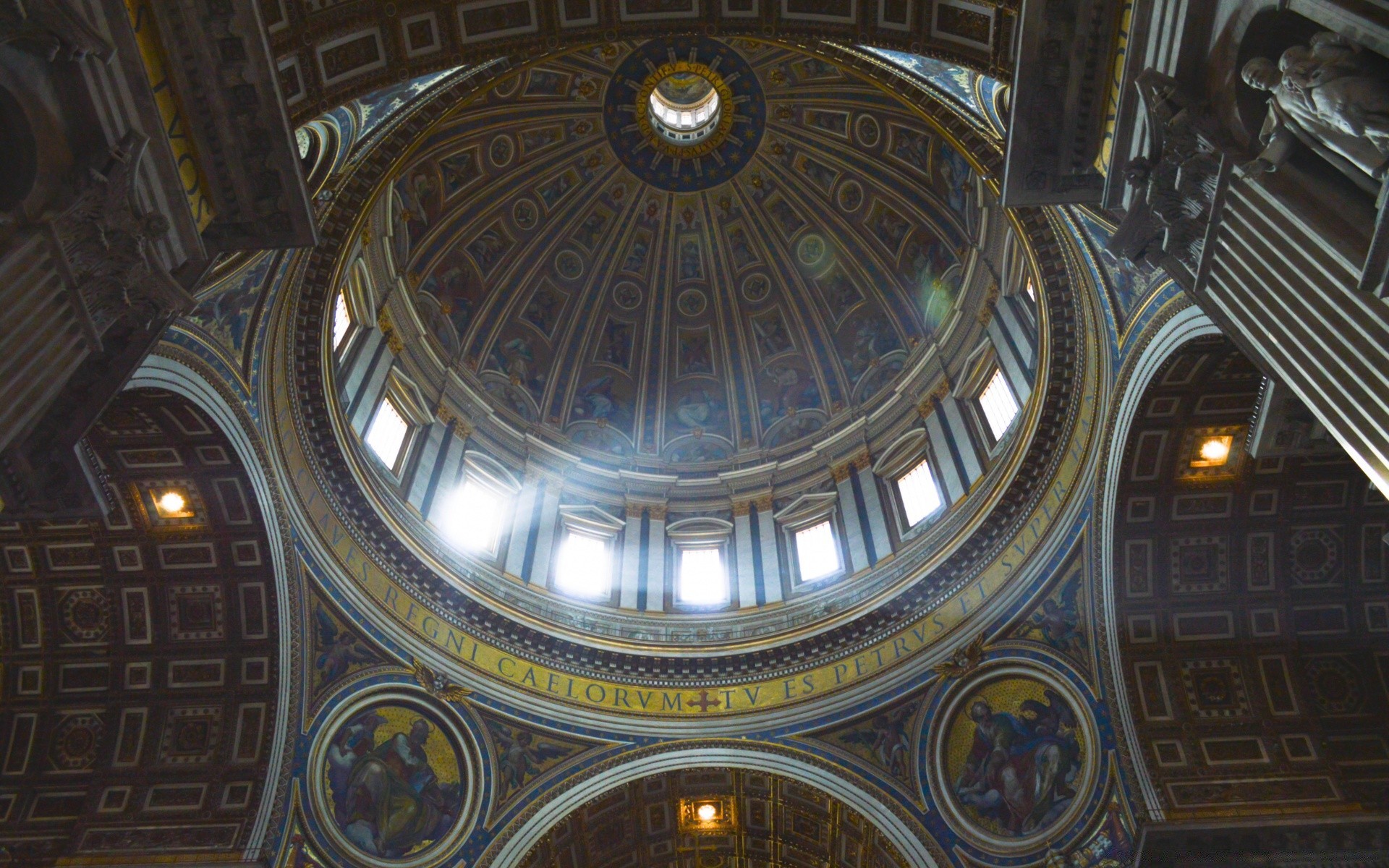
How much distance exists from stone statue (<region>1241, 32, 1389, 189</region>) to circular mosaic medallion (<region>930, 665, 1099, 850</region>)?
11843 millimetres

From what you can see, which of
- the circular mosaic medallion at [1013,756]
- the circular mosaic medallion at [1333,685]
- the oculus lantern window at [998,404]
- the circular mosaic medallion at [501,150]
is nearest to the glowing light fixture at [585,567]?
the circular mosaic medallion at [1013,756]

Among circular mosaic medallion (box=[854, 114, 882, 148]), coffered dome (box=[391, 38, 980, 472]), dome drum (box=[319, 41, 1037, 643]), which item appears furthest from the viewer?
circular mosaic medallion (box=[854, 114, 882, 148])

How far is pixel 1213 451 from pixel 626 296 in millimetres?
19429

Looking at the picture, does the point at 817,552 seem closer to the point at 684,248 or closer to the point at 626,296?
the point at 626,296

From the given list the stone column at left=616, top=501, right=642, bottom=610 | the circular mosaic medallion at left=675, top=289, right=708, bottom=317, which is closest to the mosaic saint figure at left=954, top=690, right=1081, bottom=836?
the stone column at left=616, top=501, right=642, bottom=610

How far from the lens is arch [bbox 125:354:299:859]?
15273 millimetres

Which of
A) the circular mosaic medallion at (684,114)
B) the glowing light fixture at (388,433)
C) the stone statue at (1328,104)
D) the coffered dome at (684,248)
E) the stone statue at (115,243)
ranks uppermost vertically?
the circular mosaic medallion at (684,114)

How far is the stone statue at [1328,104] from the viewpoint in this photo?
7.20 meters

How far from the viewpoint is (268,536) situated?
57.0ft

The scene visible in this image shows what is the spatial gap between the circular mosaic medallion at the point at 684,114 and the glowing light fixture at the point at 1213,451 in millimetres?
18604

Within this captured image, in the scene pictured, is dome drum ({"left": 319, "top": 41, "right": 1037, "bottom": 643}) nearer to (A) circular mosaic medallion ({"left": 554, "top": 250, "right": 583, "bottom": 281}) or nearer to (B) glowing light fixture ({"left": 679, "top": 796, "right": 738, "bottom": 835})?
(A) circular mosaic medallion ({"left": 554, "top": 250, "right": 583, "bottom": 281})

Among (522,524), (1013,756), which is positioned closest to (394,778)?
(522,524)

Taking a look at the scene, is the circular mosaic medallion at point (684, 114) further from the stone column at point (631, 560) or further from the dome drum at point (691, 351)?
the stone column at point (631, 560)

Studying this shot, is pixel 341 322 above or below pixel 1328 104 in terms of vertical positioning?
above
